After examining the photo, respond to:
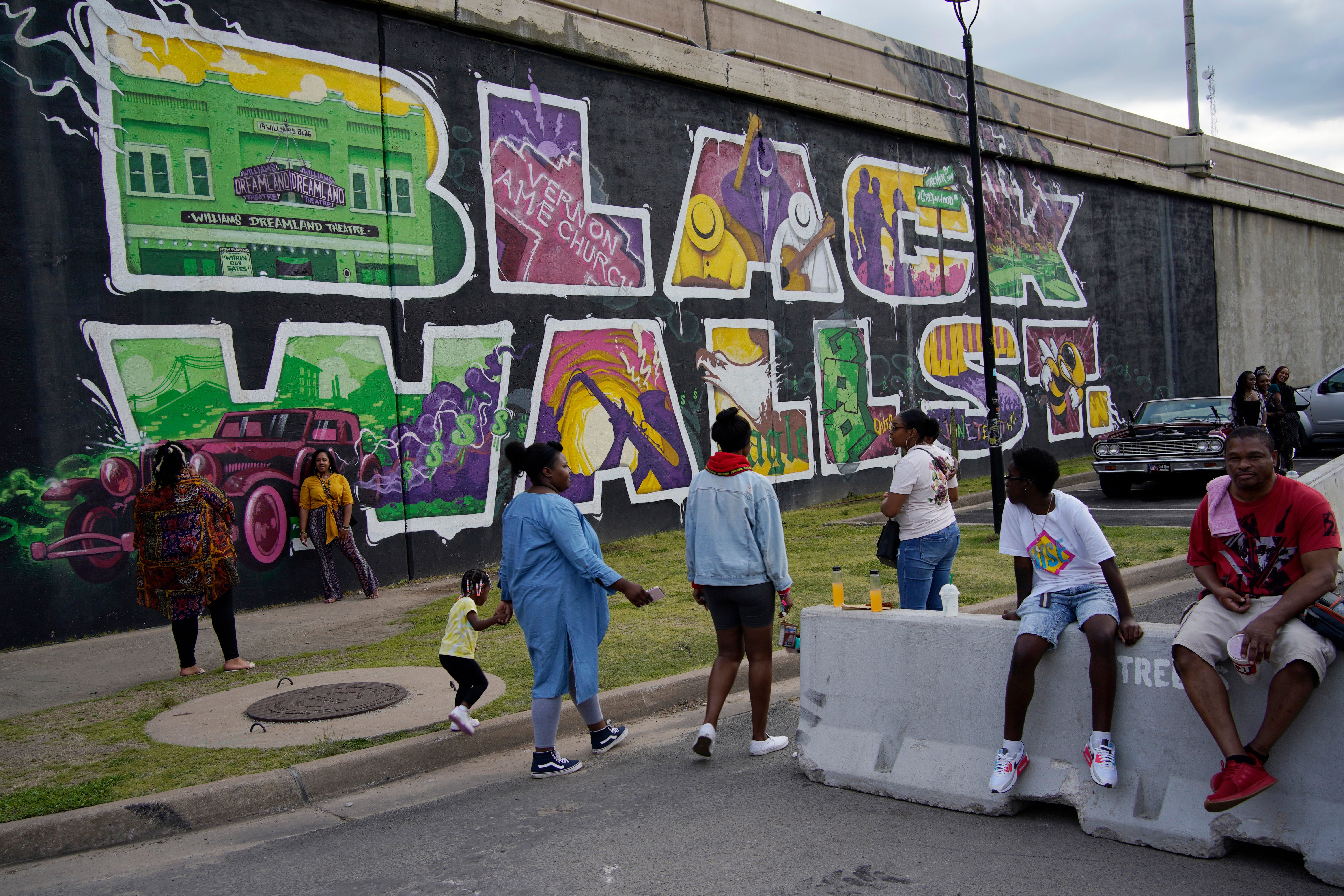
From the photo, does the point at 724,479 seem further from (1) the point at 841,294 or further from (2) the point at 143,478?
(1) the point at 841,294

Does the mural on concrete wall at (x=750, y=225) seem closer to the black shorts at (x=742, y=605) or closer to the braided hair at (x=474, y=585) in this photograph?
the braided hair at (x=474, y=585)

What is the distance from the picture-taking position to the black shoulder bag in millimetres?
6758

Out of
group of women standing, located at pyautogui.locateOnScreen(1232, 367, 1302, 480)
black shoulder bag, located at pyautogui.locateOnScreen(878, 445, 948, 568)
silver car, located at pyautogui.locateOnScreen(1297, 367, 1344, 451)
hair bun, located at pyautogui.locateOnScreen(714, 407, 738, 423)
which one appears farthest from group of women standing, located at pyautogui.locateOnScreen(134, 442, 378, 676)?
silver car, located at pyautogui.locateOnScreen(1297, 367, 1344, 451)

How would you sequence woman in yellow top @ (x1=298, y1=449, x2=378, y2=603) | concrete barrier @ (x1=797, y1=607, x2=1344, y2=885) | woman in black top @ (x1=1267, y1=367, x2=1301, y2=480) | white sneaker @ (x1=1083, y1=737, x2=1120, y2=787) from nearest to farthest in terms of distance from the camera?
1. concrete barrier @ (x1=797, y1=607, x2=1344, y2=885)
2. white sneaker @ (x1=1083, y1=737, x2=1120, y2=787)
3. woman in yellow top @ (x1=298, y1=449, x2=378, y2=603)
4. woman in black top @ (x1=1267, y1=367, x2=1301, y2=480)

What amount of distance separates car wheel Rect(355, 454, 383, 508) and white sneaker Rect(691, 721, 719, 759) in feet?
23.9

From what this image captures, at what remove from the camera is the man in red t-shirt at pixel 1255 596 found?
3.93 m

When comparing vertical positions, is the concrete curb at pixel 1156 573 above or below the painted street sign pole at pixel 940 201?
below

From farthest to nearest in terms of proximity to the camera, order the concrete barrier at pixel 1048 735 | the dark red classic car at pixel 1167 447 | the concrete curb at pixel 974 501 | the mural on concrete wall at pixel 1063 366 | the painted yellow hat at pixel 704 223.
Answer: the mural on concrete wall at pixel 1063 366
the painted yellow hat at pixel 704 223
the dark red classic car at pixel 1167 447
the concrete curb at pixel 974 501
the concrete barrier at pixel 1048 735

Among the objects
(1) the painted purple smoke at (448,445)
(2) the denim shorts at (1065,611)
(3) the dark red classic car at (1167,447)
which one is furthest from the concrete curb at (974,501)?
(2) the denim shorts at (1065,611)

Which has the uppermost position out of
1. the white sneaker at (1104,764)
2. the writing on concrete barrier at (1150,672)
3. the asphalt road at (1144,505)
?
the writing on concrete barrier at (1150,672)

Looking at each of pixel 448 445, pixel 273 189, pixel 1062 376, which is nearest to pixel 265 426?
pixel 448 445

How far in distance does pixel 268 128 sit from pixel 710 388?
287 inches

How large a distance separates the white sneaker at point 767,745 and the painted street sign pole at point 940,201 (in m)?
16.3

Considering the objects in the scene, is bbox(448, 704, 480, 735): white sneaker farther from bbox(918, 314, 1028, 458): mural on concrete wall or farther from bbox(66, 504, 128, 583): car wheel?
bbox(918, 314, 1028, 458): mural on concrete wall
